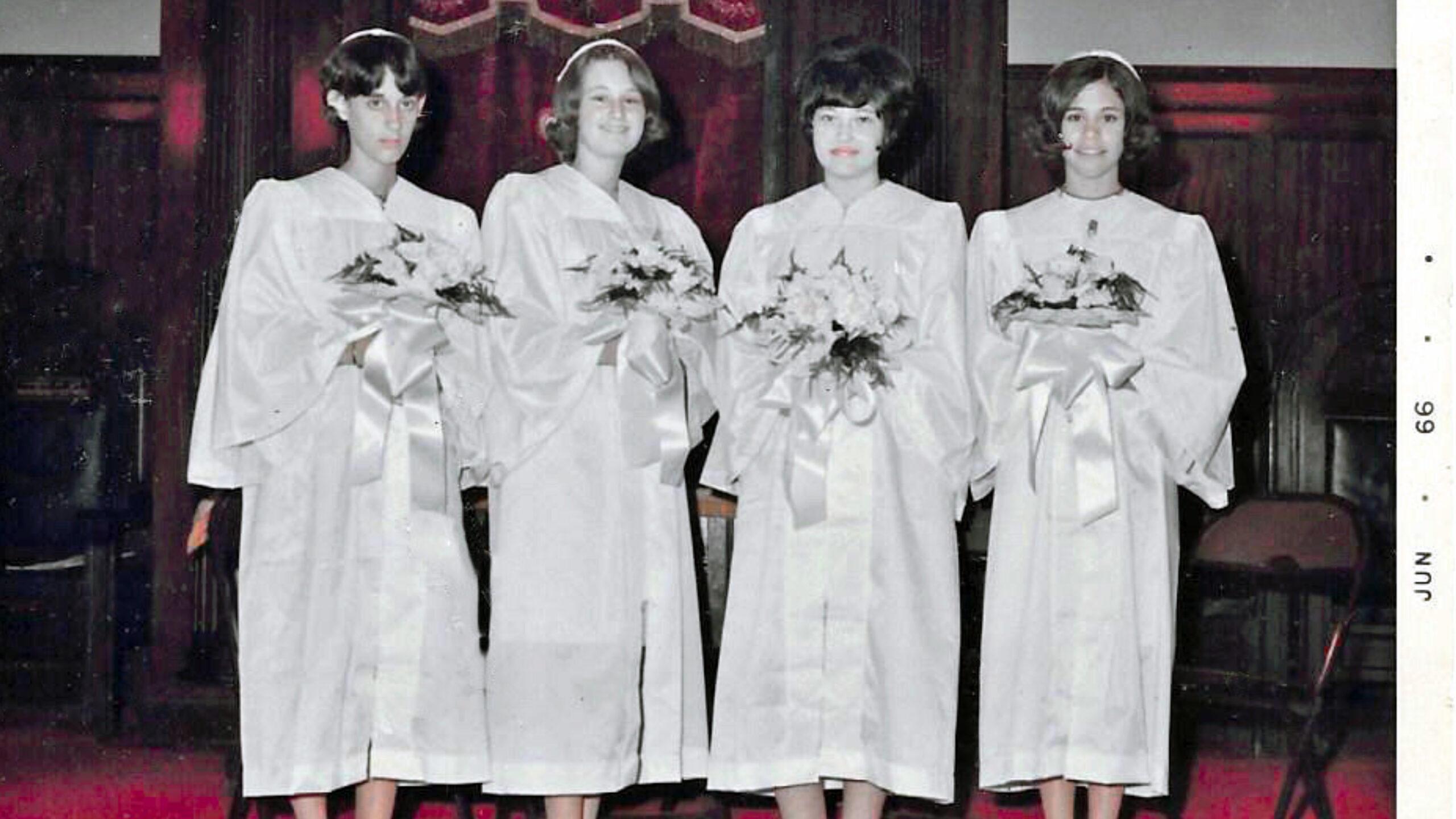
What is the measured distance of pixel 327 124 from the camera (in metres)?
6.06

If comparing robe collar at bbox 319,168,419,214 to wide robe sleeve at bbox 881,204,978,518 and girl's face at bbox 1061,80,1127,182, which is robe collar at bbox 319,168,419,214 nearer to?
wide robe sleeve at bbox 881,204,978,518

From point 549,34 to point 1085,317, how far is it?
2.35 metres

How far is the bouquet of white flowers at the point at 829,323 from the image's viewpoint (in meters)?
4.62

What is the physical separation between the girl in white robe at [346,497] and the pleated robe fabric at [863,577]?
0.68 metres

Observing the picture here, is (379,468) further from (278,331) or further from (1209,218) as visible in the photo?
(1209,218)

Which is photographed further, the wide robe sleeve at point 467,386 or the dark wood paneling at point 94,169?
the dark wood paneling at point 94,169

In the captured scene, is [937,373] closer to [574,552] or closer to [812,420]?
[812,420]

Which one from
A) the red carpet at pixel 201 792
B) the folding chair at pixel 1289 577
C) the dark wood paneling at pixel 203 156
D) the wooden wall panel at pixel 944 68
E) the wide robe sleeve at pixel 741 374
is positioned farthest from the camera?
the wooden wall panel at pixel 944 68

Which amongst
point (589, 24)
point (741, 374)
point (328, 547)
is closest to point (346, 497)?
point (328, 547)

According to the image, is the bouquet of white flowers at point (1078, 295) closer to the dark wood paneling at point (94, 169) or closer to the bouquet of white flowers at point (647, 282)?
the bouquet of white flowers at point (647, 282)

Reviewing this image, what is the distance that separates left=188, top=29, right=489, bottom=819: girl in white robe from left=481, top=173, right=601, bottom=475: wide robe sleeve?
9 centimetres

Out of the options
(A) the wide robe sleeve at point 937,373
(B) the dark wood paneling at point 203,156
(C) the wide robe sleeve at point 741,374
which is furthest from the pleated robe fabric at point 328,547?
(B) the dark wood paneling at point 203,156

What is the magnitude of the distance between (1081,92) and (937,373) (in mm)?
814
